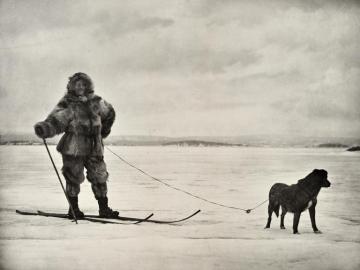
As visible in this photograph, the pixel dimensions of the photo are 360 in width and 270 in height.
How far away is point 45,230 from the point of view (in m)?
3.31

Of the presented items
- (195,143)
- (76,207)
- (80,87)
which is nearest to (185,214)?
(195,143)

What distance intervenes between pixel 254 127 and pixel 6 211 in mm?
1594

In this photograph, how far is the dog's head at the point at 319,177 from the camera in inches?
129

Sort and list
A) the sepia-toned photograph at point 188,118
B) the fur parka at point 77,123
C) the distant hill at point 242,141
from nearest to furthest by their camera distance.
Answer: the fur parka at point 77,123 → the sepia-toned photograph at point 188,118 → the distant hill at point 242,141

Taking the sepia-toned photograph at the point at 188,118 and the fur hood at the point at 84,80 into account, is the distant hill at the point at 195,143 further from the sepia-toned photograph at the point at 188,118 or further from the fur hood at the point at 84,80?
the fur hood at the point at 84,80

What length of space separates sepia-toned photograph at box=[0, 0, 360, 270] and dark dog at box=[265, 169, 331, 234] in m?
0.02

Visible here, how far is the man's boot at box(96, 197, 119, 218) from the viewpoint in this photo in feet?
10.9

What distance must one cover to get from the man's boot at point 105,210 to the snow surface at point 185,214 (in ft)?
0.13

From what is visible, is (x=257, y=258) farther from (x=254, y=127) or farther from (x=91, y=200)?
(x=91, y=200)

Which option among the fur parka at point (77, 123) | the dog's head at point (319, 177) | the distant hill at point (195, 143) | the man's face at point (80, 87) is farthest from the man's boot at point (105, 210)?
the dog's head at point (319, 177)

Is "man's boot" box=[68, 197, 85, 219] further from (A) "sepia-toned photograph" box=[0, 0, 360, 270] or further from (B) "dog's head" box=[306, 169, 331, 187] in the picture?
(B) "dog's head" box=[306, 169, 331, 187]

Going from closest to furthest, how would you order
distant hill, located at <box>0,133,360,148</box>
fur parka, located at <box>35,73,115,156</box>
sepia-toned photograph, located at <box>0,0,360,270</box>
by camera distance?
1. fur parka, located at <box>35,73,115,156</box>
2. sepia-toned photograph, located at <box>0,0,360,270</box>
3. distant hill, located at <box>0,133,360,148</box>

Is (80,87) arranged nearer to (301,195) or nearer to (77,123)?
(77,123)

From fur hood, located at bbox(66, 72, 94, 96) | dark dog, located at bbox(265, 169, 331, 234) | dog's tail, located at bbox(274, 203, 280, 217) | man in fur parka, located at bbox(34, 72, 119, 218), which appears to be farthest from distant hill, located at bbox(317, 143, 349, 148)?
fur hood, located at bbox(66, 72, 94, 96)
